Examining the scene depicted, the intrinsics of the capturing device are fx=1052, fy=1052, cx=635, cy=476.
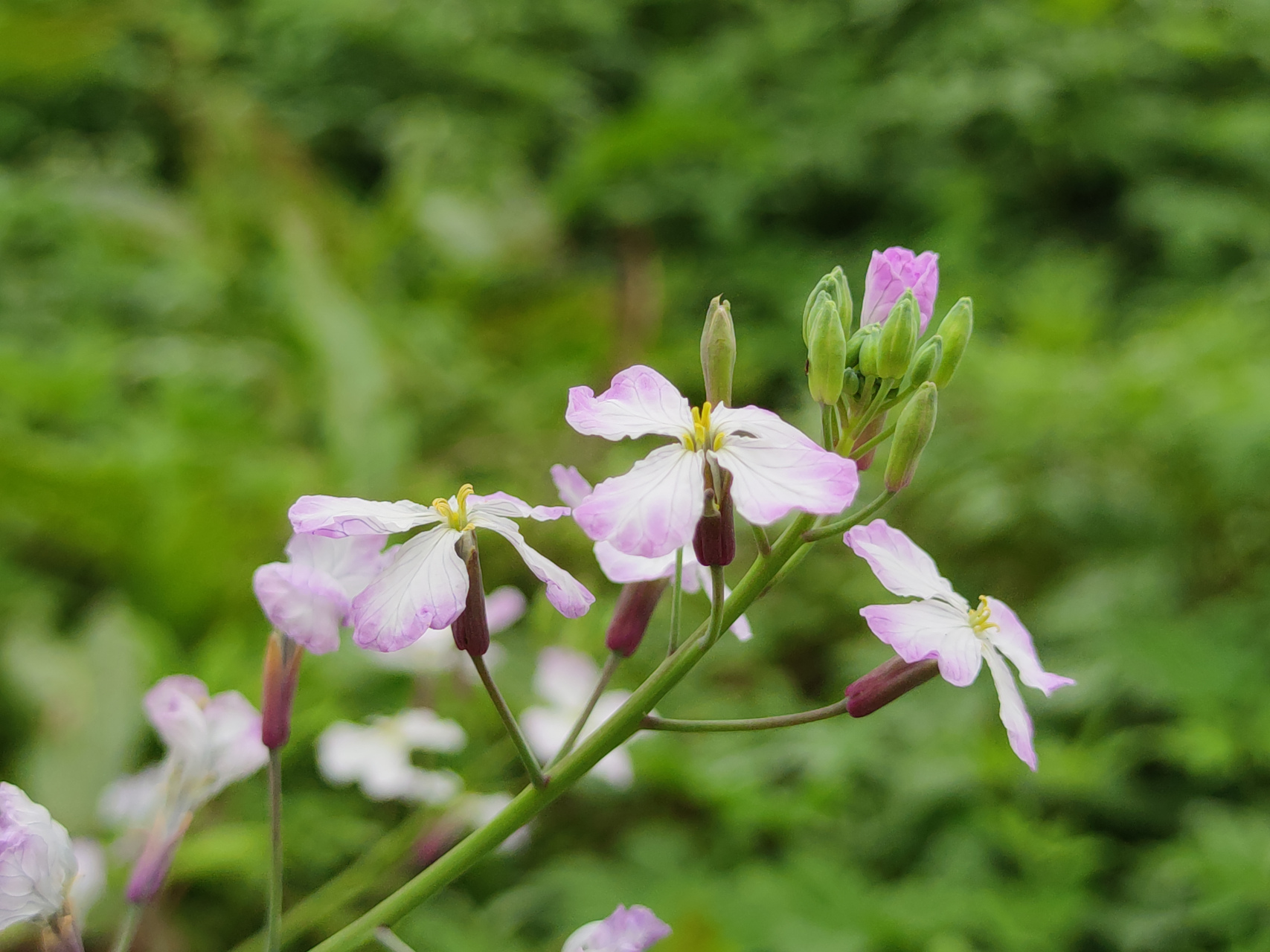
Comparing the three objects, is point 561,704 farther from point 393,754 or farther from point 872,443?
point 872,443

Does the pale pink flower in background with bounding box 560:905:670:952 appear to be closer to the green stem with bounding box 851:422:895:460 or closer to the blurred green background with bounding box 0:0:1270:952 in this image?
the green stem with bounding box 851:422:895:460

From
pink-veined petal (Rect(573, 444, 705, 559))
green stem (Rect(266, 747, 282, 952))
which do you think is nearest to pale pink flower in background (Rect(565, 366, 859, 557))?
pink-veined petal (Rect(573, 444, 705, 559))

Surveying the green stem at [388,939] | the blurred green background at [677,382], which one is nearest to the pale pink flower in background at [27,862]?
the green stem at [388,939]

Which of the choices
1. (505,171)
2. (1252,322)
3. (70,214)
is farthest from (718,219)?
(70,214)

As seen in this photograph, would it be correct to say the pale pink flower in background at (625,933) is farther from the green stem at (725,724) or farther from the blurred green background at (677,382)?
the blurred green background at (677,382)

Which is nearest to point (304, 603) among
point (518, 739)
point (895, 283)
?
point (518, 739)

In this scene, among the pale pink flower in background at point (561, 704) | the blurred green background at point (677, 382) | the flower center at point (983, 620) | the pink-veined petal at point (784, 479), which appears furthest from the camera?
the blurred green background at point (677, 382)

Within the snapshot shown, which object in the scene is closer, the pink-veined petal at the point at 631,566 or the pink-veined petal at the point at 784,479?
the pink-veined petal at the point at 784,479
